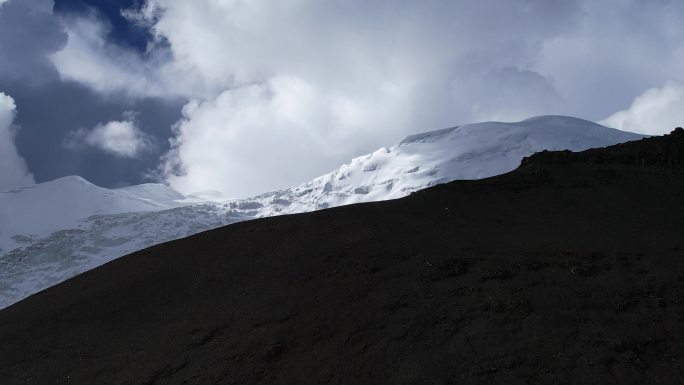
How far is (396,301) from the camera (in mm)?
10922

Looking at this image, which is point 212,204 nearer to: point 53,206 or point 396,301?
point 53,206

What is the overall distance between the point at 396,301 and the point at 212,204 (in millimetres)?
152998

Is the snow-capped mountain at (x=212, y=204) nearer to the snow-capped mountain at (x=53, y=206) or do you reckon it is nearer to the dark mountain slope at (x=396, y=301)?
the snow-capped mountain at (x=53, y=206)

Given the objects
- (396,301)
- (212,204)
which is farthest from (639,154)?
(212,204)

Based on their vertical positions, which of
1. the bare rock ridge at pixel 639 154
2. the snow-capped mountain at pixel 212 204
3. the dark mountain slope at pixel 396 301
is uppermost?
the snow-capped mountain at pixel 212 204

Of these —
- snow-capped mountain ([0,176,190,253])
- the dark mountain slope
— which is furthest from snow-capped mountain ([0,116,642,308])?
the dark mountain slope

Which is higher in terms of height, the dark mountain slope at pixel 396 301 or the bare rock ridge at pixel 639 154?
the bare rock ridge at pixel 639 154

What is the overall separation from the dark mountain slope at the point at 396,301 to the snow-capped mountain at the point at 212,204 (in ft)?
369

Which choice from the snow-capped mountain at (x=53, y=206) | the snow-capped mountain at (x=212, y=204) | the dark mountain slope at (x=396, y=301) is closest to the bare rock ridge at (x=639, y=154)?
the dark mountain slope at (x=396, y=301)

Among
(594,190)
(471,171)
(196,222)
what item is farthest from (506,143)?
(594,190)

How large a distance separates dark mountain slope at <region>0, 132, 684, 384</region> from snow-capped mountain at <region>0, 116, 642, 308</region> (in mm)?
112590

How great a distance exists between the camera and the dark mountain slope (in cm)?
893

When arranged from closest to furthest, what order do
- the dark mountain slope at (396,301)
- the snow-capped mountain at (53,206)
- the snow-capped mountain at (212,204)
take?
the dark mountain slope at (396,301), the snow-capped mountain at (212,204), the snow-capped mountain at (53,206)

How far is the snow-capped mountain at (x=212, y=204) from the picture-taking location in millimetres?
126375
